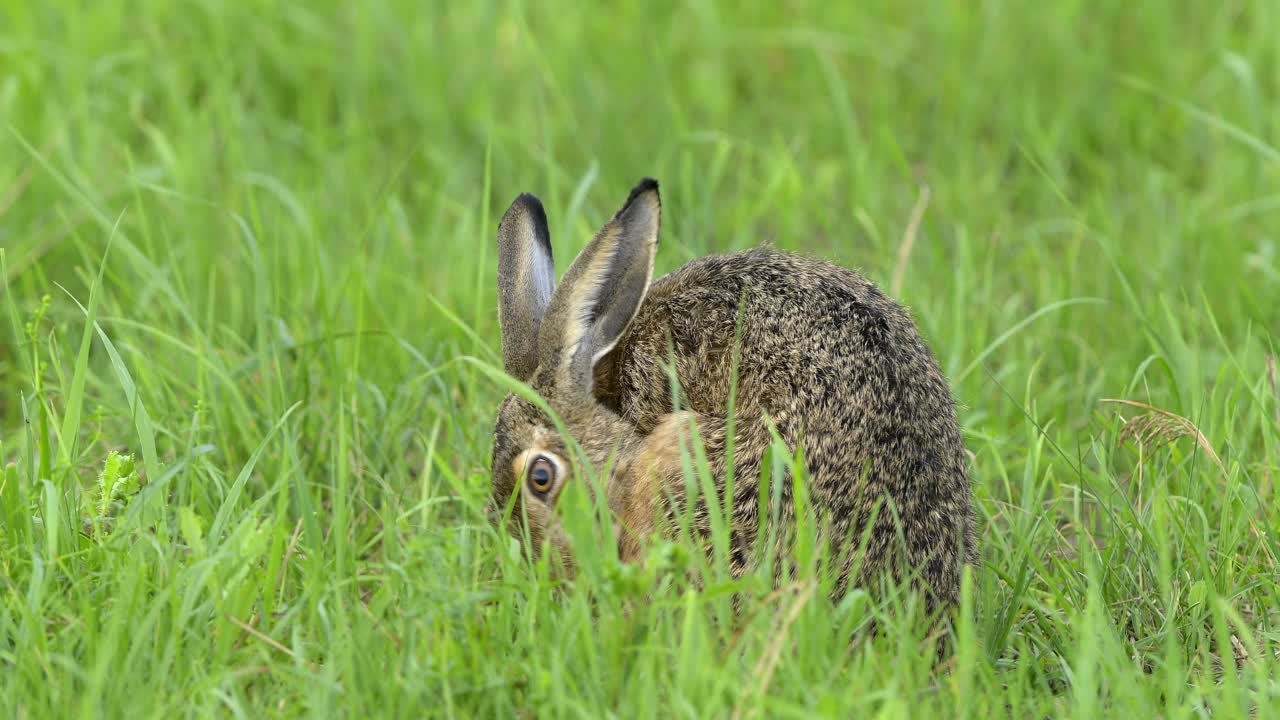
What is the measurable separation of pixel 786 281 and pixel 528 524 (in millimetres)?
1028

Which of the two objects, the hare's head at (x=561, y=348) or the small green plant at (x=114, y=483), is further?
the hare's head at (x=561, y=348)

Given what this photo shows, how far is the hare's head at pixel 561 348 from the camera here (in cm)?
449

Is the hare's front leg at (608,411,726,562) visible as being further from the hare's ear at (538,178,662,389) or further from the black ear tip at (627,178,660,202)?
the black ear tip at (627,178,660,202)

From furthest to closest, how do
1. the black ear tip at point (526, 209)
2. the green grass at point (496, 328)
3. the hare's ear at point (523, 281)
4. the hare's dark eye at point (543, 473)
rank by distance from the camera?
the black ear tip at point (526, 209) < the hare's ear at point (523, 281) < the hare's dark eye at point (543, 473) < the green grass at point (496, 328)

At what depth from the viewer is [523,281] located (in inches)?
189

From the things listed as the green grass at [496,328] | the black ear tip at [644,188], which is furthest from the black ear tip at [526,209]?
the black ear tip at [644,188]

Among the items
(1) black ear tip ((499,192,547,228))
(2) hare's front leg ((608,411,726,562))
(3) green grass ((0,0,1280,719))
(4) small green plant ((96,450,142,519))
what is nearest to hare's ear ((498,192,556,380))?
(1) black ear tip ((499,192,547,228))

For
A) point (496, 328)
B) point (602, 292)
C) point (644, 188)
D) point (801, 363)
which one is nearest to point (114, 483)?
point (602, 292)

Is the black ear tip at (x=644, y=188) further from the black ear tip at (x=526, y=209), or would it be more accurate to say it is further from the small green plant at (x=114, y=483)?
the small green plant at (x=114, y=483)

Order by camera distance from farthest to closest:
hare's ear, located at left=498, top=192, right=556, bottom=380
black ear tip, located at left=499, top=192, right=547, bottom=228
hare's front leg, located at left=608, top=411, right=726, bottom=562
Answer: black ear tip, located at left=499, top=192, right=547, bottom=228
hare's ear, located at left=498, top=192, right=556, bottom=380
hare's front leg, located at left=608, top=411, right=726, bottom=562

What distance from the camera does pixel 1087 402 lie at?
554cm

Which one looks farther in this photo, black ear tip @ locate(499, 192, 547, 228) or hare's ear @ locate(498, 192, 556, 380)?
black ear tip @ locate(499, 192, 547, 228)

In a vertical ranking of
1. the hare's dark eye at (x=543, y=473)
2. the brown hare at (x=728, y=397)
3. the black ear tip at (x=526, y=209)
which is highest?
the black ear tip at (x=526, y=209)

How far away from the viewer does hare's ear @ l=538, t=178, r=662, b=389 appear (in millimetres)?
4465
